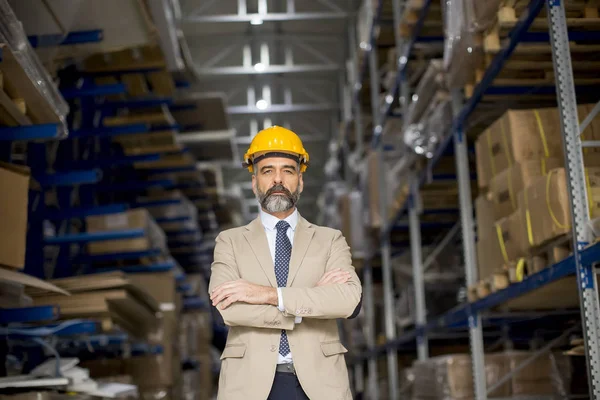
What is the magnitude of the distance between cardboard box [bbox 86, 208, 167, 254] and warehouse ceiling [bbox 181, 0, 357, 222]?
17.1 feet

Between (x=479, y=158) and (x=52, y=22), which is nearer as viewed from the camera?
(x=52, y=22)

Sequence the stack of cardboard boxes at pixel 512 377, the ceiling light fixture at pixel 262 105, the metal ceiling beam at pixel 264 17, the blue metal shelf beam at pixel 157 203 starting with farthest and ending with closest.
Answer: the ceiling light fixture at pixel 262 105 < the metal ceiling beam at pixel 264 17 < the blue metal shelf beam at pixel 157 203 < the stack of cardboard boxes at pixel 512 377

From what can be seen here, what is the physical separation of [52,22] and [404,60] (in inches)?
160

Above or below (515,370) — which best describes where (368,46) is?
above

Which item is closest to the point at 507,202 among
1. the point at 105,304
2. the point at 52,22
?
the point at 105,304

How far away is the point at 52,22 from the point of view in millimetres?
5383

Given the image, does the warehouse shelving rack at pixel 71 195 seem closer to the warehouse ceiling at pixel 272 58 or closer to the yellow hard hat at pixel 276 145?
the yellow hard hat at pixel 276 145

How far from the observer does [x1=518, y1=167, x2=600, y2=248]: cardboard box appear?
163 inches

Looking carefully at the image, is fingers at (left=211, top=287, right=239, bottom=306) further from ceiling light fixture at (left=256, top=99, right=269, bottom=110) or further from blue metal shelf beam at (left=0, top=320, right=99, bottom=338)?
ceiling light fixture at (left=256, top=99, right=269, bottom=110)

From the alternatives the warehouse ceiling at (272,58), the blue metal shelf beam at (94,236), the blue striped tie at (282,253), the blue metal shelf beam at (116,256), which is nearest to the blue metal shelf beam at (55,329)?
the blue metal shelf beam at (94,236)

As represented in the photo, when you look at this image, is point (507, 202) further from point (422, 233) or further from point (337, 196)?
point (337, 196)

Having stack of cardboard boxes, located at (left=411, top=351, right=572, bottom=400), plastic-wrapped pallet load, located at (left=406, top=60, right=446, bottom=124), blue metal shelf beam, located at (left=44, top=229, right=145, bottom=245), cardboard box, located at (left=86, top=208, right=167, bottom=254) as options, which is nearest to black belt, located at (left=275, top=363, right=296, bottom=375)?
stack of cardboard boxes, located at (left=411, top=351, right=572, bottom=400)

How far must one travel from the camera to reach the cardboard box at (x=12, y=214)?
4324mm

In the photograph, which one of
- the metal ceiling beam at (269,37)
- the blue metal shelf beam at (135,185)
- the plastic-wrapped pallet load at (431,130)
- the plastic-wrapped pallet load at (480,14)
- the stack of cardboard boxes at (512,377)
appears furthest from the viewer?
the metal ceiling beam at (269,37)
